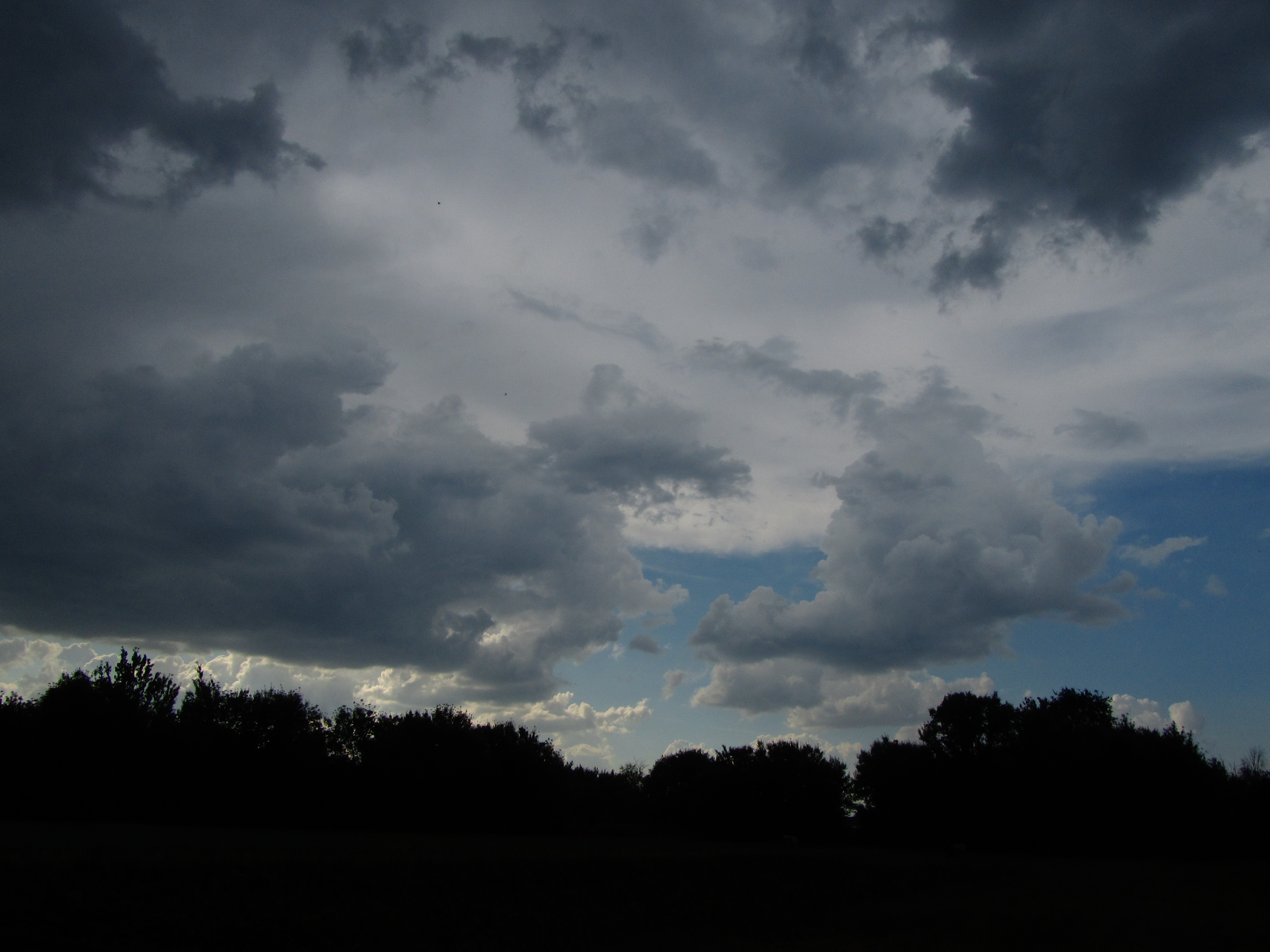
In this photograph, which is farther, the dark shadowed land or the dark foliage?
the dark foliage

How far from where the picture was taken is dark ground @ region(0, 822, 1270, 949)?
880 inches

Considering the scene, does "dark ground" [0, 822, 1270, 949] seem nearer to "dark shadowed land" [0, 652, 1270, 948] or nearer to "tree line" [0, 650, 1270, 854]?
"dark shadowed land" [0, 652, 1270, 948]

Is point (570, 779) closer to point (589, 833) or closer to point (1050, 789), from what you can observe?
point (589, 833)

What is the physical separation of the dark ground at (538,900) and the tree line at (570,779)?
1995 centimetres

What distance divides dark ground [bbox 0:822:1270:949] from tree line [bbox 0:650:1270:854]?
19947mm

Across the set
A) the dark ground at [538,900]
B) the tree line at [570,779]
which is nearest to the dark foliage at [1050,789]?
the tree line at [570,779]

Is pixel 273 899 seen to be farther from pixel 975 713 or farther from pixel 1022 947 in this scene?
pixel 975 713

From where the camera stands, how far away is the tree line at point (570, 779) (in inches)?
2785

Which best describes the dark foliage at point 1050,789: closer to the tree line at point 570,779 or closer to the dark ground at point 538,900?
the tree line at point 570,779

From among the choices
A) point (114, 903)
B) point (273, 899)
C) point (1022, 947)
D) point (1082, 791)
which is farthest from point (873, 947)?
point (1082, 791)

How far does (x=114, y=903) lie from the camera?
22.1 meters

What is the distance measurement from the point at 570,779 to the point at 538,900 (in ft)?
236

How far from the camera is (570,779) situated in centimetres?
9962

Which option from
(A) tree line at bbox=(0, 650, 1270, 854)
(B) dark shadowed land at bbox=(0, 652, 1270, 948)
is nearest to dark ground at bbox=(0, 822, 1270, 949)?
(B) dark shadowed land at bbox=(0, 652, 1270, 948)
